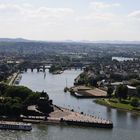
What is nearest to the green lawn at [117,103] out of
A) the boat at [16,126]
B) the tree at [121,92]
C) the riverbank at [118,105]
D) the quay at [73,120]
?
the riverbank at [118,105]

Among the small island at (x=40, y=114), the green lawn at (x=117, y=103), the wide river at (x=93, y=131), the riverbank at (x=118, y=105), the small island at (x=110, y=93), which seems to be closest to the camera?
the wide river at (x=93, y=131)

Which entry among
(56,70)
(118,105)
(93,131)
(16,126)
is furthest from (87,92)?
(56,70)

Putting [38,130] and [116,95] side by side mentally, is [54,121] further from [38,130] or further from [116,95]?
[116,95]

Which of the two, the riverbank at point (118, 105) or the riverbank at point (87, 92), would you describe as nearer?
the riverbank at point (118, 105)

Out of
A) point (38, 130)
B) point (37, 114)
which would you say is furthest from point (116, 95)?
point (38, 130)

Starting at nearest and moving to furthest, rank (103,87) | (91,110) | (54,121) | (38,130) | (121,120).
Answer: (38,130) → (54,121) → (121,120) → (91,110) → (103,87)

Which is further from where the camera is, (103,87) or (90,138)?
(103,87)

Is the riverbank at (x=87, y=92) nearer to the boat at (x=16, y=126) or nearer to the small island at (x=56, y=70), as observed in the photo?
the boat at (x=16, y=126)

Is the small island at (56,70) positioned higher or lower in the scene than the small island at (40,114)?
lower

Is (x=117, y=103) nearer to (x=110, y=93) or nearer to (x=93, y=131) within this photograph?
(x=110, y=93)

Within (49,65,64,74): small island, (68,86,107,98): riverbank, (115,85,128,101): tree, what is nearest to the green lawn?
(115,85,128,101): tree

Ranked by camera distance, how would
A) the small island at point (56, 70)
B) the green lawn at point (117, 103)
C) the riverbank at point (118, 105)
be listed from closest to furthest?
the riverbank at point (118, 105) → the green lawn at point (117, 103) → the small island at point (56, 70)
